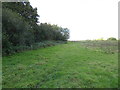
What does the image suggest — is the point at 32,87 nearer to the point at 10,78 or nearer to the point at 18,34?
the point at 10,78

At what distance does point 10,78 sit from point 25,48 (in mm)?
7394

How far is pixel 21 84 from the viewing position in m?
3.95

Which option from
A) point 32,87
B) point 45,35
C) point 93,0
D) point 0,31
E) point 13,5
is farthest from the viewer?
point 45,35

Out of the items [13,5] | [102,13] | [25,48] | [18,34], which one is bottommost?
[25,48]

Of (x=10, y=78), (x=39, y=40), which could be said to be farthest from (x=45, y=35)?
(x=10, y=78)

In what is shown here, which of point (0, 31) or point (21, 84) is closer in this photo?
point (21, 84)

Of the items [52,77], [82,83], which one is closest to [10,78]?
[52,77]

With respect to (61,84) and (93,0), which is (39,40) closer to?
(93,0)

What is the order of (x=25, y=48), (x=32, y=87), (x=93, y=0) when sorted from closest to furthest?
(x=32, y=87) < (x=93, y=0) < (x=25, y=48)

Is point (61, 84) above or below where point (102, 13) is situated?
below

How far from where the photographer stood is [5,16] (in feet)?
29.9

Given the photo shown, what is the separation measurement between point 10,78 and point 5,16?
6189 millimetres

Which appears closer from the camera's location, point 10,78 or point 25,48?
point 10,78

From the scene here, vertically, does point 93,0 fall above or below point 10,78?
above
